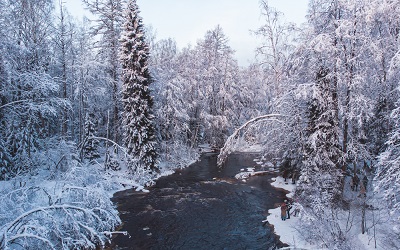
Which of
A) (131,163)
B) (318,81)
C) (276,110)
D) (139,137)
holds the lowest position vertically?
(131,163)

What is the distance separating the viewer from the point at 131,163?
70.2 ft

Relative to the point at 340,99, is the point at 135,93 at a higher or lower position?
higher

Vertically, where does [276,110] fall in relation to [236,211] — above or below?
above

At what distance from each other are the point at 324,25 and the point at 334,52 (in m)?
1.87

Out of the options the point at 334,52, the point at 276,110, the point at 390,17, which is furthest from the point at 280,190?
the point at 390,17

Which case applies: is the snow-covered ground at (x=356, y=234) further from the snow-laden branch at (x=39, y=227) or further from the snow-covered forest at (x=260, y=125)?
the snow-laden branch at (x=39, y=227)

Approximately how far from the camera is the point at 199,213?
1538cm

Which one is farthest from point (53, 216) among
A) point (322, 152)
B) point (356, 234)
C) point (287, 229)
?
point (322, 152)

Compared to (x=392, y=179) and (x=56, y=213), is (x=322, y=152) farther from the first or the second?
(x=56, y=213)

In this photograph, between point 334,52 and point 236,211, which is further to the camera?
point 236,211

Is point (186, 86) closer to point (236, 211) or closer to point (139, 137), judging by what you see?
point (139, 137)

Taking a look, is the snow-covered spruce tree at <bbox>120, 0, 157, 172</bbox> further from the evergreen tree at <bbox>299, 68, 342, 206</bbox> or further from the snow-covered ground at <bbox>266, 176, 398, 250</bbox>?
the evergreen tree at <bbox>299, 68, 342, 206</bbox>

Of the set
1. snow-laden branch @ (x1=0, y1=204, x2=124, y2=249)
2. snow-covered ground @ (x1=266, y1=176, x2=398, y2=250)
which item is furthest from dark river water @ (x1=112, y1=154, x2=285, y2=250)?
snow-laden branch @ (x1=0, y1=204, x2=124, y2=249)

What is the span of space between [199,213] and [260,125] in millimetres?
6259
